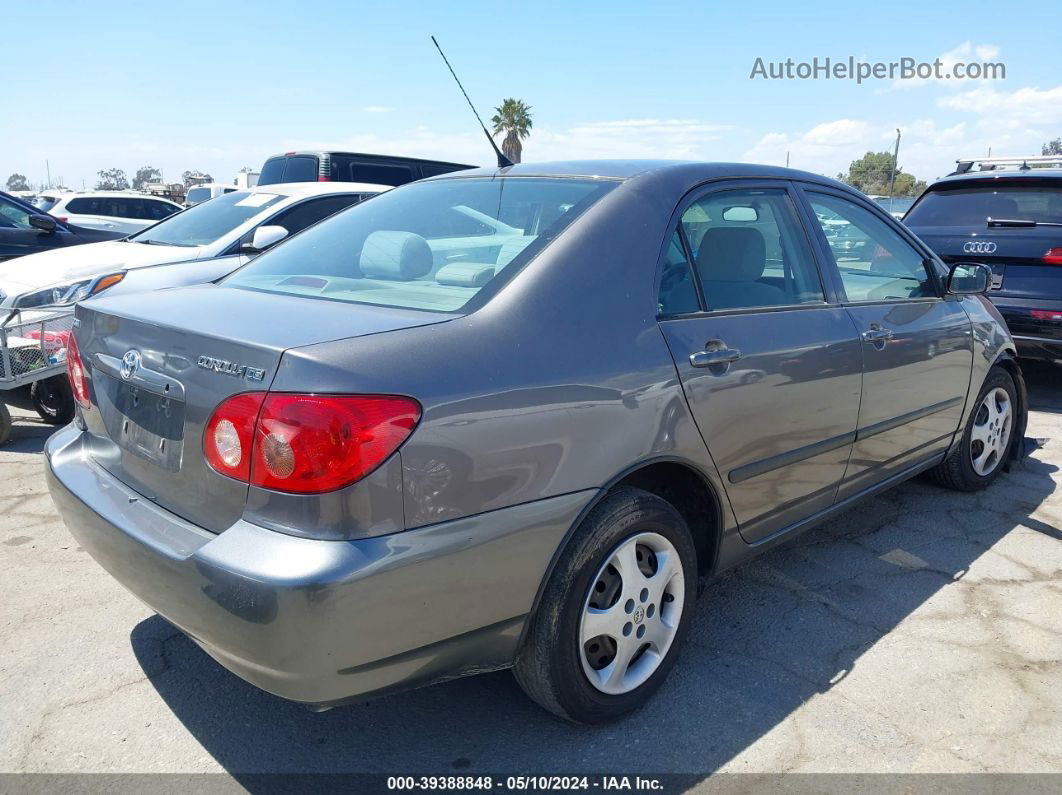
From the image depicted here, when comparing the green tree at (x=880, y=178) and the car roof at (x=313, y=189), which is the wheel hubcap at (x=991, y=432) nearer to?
the car roof at (x=313, y=189)

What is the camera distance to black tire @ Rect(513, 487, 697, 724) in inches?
86.7

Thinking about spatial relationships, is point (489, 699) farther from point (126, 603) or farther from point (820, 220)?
point (820, 220)

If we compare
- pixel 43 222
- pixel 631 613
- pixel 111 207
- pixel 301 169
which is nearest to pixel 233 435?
pixel 631 613

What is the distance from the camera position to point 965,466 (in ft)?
13.8

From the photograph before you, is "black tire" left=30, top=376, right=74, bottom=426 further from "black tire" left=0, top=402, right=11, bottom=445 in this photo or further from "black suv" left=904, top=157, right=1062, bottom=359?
"black suv" left=904, top=157, right=1062, bottom=359

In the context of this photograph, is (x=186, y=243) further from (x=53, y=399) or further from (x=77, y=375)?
(x=77, y=375)

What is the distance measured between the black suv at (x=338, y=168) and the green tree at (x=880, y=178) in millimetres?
9604

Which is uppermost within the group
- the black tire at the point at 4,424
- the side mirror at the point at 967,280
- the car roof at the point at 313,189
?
the car roof at the point at 313,189

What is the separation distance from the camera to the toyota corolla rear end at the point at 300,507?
182 cm

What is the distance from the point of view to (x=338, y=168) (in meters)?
9.43

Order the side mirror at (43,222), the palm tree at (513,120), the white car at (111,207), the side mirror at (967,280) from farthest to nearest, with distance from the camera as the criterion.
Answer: the palm tree at (513,120)
the white car at (111,207)
the side mirror at (43,222)
the side mirror at (967,280)

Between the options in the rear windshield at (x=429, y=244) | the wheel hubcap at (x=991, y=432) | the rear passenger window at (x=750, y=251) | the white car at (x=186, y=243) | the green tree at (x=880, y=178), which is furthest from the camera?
the green tree at (x=880, y=178)

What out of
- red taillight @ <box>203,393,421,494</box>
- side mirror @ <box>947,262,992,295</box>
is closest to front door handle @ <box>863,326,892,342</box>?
side mirror @ <box>947,262,992,295</box>

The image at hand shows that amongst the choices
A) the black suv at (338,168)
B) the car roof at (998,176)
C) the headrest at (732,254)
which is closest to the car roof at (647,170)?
the headrest at (732,254)
